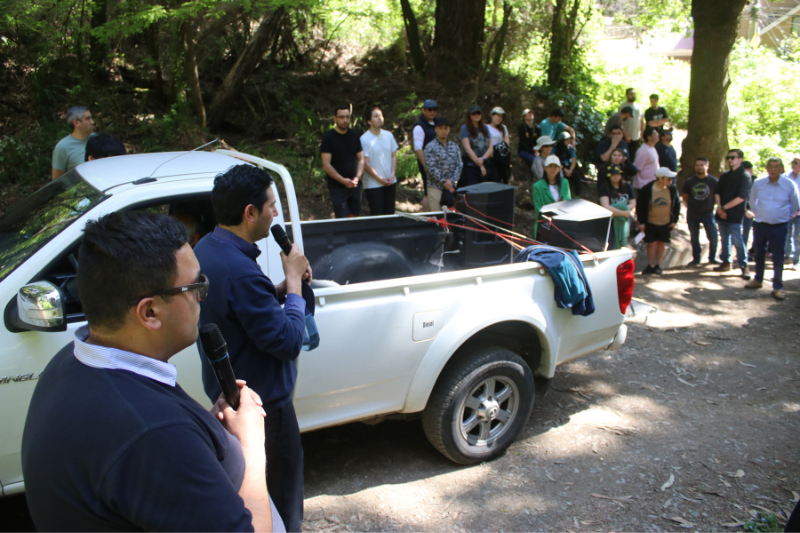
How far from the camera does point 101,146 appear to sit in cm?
488

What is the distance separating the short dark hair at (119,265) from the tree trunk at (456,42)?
13273mm

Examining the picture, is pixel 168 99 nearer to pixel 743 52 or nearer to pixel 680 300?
pixel 680 300

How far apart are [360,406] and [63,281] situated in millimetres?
1748

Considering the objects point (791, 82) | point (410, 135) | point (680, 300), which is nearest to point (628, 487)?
point (680, 300)

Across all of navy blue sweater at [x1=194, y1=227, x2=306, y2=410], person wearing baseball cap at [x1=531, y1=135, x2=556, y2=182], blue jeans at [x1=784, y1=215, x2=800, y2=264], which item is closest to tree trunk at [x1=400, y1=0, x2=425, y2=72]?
person wearing baseball cap at [x1=531, y1=135, x2=556, y2=182]

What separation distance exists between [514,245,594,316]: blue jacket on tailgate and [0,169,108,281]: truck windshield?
2.76 meters

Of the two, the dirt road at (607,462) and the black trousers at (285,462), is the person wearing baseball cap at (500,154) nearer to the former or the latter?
the dirt road at (607,462)

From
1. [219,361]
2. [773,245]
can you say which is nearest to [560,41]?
[773,245]

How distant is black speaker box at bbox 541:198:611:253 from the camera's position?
16.1 ft

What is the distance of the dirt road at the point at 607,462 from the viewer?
358 cm

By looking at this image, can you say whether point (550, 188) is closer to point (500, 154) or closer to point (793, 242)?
point (500, 154)

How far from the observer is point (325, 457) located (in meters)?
4.22

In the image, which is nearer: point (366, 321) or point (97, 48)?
point (366, 321)

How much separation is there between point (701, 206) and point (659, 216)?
120cm
